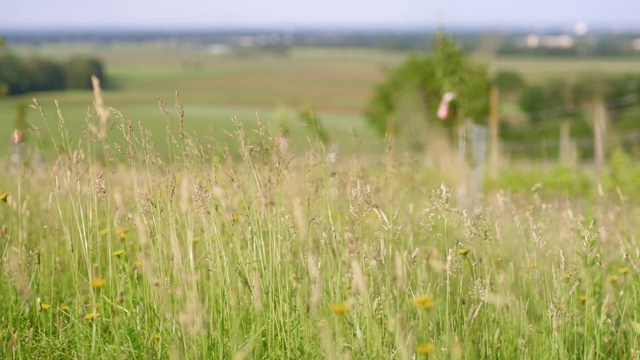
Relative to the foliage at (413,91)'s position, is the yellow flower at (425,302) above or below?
above

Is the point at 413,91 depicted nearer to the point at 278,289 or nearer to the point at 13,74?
the point at 13,74

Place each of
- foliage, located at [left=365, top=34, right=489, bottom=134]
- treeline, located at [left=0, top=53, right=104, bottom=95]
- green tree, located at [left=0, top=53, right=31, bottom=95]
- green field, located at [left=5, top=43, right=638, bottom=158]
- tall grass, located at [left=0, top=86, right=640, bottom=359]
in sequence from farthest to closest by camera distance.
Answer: green field, located at [left=5, top=43, right=638, bottom=158], treeline, located at [left=0, top=53, right=104, bottom=95], green tree, located at [left=0, top=53, right=31, bottom=95], foliage, located at [left=365, top=34, right=489, bottom=134], tall grass, located at [left=0, top=86, right=640, bottom=359]

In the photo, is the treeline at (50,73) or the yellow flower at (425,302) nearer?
the yellow flower at (425,302)

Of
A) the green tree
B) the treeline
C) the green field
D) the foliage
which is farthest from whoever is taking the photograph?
the green field

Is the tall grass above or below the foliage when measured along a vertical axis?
above

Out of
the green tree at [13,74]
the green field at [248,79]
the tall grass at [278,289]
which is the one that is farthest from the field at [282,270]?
the green field at [248,79]

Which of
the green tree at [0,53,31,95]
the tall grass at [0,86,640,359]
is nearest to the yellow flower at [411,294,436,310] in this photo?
the tall grass at [0,86,640,359]

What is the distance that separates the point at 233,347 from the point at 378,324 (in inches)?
18.0

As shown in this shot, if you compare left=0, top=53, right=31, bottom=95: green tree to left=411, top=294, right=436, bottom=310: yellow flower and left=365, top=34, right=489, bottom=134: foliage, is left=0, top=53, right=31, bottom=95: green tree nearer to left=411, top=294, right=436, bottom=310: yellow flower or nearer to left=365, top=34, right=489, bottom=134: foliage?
left=365, top=34, right=489, bottom=134: foliage

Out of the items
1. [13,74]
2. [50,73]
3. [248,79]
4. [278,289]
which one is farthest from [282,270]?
[248,79]

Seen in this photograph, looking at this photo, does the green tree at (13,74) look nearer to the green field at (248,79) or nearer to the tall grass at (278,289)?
the green field at (248,79)

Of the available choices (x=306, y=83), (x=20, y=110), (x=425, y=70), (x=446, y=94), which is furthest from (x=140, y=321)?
(x=306, y=83)

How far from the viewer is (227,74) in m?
77.6

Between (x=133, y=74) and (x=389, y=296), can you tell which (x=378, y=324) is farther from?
(x=133, y=74)
